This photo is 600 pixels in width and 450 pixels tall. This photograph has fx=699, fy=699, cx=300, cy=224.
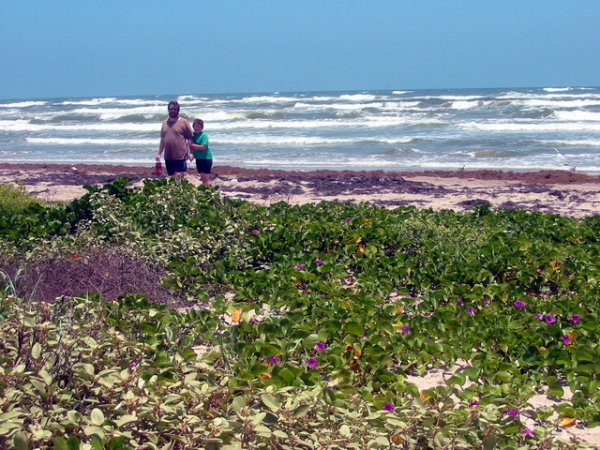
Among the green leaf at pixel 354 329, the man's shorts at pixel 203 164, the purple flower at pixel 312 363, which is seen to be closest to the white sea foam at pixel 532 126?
the man's shorts at pixel 203 164

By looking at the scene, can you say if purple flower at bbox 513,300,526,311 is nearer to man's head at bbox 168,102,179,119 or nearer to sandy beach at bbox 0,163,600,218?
sandy beach at bbox 0,163,600,218

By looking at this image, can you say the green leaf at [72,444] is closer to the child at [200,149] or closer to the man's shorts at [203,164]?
the child at [200,149]

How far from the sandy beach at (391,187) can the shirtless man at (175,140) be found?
5.45 ft

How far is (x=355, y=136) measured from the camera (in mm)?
26656

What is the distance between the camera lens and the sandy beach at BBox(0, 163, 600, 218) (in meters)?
11.0

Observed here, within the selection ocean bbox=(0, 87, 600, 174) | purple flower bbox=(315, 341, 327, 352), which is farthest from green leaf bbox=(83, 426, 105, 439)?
ocean bbox=(0, 87, 600, 174)

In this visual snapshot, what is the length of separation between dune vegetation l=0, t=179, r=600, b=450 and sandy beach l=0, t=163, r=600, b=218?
3.58 metres

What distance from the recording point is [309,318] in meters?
4.34

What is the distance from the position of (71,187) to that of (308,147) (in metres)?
11.7

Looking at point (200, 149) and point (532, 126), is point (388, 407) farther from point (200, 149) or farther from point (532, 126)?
point (532, 126)

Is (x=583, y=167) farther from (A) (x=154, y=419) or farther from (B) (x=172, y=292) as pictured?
(A) (x=154, y=419)

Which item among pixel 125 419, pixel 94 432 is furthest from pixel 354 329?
pixel 94 432

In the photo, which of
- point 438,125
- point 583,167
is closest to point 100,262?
point 583,167

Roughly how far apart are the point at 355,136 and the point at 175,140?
17.3 m
